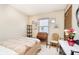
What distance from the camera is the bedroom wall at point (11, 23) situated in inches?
59.1

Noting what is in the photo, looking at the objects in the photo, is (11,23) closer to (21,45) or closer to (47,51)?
(21,45)

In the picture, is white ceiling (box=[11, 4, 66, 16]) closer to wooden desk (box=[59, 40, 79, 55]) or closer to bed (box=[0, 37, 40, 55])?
bed (box=[0, 37, 40, 55])

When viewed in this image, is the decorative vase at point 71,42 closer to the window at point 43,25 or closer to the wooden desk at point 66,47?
the wooden desk at point 66,47

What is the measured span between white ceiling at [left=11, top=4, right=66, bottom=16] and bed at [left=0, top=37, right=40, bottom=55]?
1.41ft

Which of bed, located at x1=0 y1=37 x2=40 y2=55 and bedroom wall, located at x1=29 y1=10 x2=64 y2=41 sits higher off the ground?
bedroom wall, located at x1=29 y1=10 x2=64 y2=41

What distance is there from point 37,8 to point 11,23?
18.2 inches

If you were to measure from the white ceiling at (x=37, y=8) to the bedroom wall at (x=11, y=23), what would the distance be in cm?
8

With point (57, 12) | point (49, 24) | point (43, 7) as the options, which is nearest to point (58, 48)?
point (49, 24)

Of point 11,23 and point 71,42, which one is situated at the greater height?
point 11,23

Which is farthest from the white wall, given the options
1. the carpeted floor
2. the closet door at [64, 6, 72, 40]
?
the carpeted floor

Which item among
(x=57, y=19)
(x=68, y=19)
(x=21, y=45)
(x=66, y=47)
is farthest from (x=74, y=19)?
(x=21, y=45)

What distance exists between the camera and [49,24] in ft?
5.16

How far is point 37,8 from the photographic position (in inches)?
60.9

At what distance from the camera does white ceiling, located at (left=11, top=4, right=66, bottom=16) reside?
58.8 inches
